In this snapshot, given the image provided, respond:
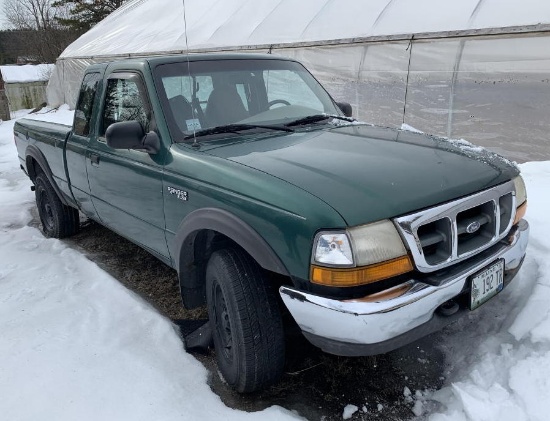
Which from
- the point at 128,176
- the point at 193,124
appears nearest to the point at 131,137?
the point at 193,124

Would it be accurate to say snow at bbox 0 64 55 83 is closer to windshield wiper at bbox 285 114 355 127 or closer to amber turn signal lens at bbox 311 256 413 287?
windshield wiper at bbox 285 114 355 127

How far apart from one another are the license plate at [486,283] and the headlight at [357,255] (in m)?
0.51

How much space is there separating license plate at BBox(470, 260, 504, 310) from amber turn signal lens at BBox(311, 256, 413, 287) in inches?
19.0

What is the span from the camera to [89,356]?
2848mm

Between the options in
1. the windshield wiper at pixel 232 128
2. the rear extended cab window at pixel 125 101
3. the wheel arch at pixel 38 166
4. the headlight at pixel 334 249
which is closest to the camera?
the headlight at pixel 334 249

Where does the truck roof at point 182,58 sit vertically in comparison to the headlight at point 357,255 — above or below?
above

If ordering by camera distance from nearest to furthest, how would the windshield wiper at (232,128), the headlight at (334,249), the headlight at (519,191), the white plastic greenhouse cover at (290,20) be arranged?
1. the headlight at (334,249)
2. the headlight at (519,191)
3. the windshield wiper at (232,128)
4. the white plastic greenhouse cover at (290,20)

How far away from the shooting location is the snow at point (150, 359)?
238cm

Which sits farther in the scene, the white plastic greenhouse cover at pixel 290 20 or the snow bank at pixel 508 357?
the white plastic greenhouse cover at pixel 290 20

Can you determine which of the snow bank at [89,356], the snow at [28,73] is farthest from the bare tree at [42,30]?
the snow bank at [89,356]

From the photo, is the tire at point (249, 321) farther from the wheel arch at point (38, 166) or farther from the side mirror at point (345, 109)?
the wheel arch at point (38, 166)

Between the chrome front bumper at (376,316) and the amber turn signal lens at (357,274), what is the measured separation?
0.08m

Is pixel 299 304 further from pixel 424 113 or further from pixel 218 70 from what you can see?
pixel 424 113

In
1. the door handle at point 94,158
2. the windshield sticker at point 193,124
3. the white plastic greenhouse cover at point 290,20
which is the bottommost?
the door handle at point 94,158
